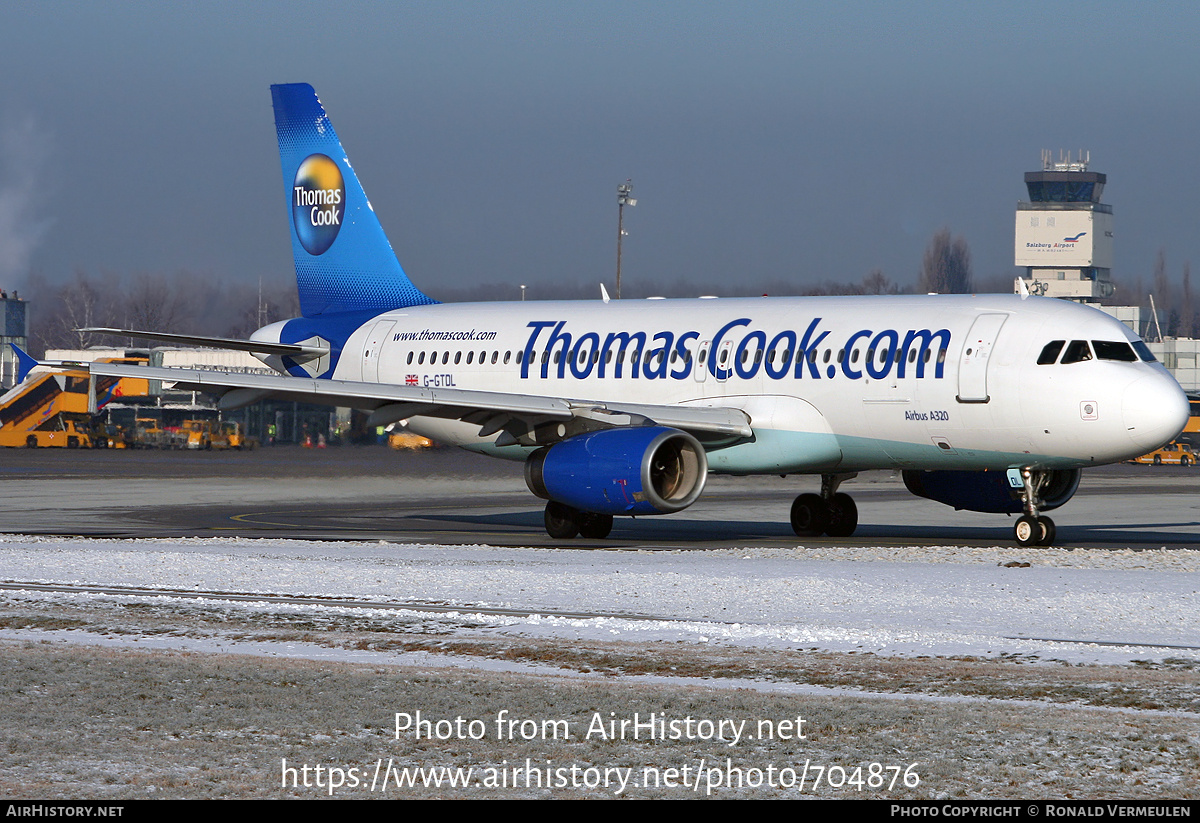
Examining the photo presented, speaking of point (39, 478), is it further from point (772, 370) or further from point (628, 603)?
point (628, 603)

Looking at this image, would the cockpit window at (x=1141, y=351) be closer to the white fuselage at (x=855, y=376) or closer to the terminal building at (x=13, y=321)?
the white fuselage at (x=855, y=376)

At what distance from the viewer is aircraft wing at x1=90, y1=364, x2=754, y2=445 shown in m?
24.0

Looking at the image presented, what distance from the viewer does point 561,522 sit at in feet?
81.8

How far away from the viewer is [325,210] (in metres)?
32.2

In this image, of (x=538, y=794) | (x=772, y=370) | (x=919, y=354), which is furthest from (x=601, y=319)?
(x=538, y=794)

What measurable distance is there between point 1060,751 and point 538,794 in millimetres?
2757

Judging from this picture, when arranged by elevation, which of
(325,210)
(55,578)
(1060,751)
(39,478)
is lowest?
(39,478)

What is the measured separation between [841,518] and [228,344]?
11.3 m

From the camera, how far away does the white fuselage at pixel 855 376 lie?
21.7 m

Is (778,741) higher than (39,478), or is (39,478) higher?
Result: (778,741)

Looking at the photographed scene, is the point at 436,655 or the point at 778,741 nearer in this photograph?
the point at 778,741

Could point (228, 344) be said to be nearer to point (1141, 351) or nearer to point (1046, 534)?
point (1046, 534)

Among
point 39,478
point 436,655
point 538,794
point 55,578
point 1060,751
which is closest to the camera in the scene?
point 538,794

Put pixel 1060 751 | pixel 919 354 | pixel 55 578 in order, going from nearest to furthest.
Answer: pixel 1060 751, pixel 55 578, pixel 919 354
